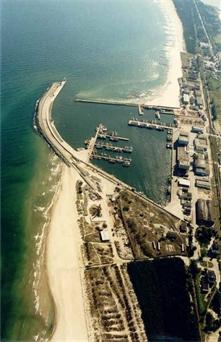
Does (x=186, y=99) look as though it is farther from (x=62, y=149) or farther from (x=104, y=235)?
(x=104, y=235)

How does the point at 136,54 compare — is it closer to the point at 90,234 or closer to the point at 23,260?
the point at 90,234

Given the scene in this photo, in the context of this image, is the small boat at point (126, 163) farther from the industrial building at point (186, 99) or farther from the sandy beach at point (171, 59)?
the industrial building at point (186, 99)

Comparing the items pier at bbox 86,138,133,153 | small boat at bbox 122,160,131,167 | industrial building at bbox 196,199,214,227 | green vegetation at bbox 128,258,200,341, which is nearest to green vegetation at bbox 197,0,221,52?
pier at bbox 86,138,133,153

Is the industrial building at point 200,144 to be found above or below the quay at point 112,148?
above

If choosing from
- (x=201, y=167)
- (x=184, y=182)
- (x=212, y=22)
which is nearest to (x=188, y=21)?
(x=212, y=22)

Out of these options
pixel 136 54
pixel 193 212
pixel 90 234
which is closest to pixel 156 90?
pixel 136 54

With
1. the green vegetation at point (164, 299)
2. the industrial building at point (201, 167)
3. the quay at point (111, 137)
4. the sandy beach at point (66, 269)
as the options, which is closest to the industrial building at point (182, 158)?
the industrial building at point (201, 167)

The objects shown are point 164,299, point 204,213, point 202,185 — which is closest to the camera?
point 164,299
